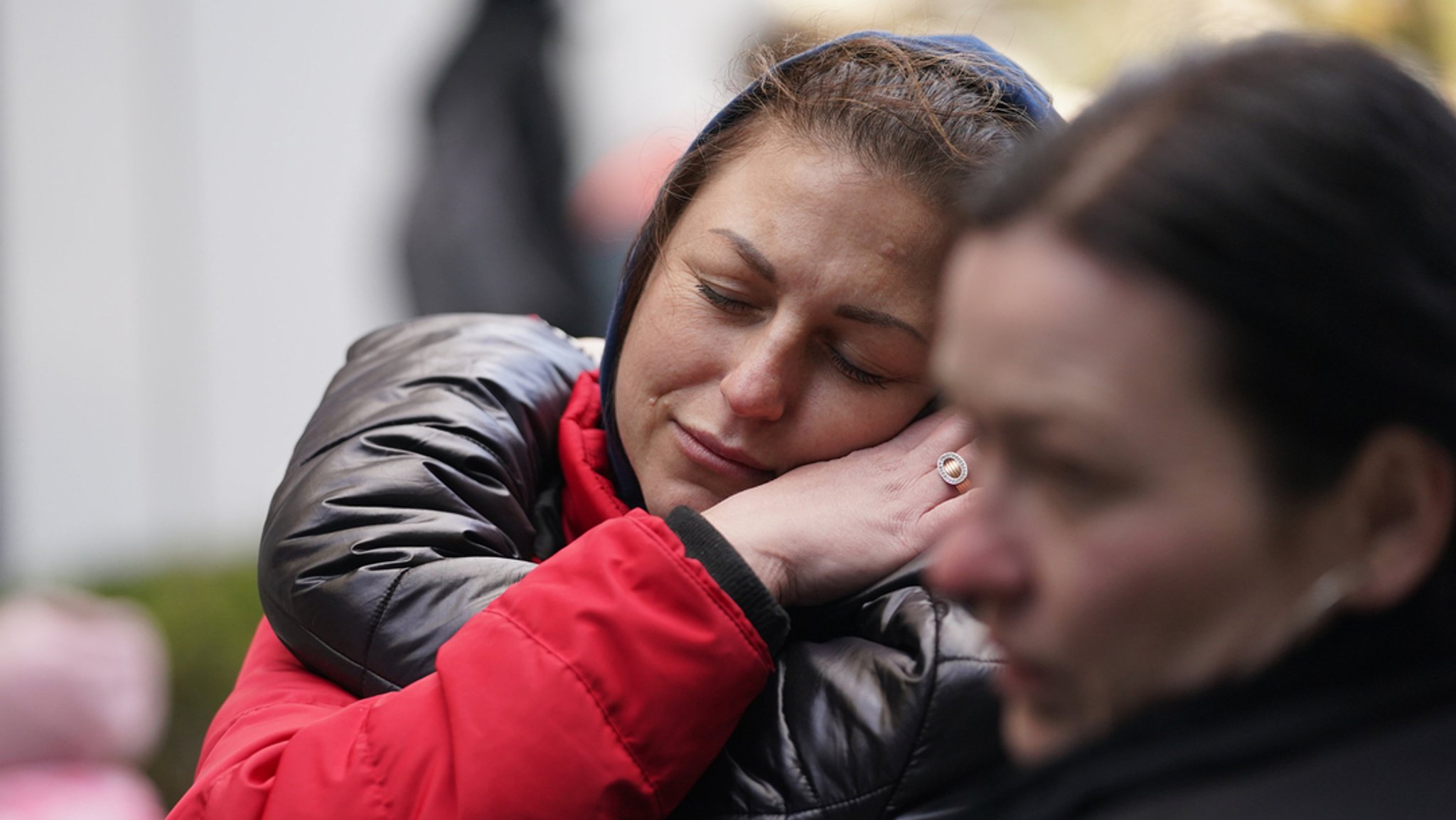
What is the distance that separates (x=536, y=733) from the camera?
150cm

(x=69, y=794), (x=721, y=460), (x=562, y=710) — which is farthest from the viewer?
(x=69, y=794)

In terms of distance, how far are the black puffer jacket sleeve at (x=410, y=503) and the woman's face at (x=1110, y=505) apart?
0.85 m

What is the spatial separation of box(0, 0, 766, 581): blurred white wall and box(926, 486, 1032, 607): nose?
6.21m

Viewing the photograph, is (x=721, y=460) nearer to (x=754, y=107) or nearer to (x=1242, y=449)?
(x=754, y=107)

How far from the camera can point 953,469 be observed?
180 cm

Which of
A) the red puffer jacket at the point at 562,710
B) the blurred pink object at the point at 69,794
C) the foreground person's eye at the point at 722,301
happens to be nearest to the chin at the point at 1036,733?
the red puffer jacket at the point at 562,710

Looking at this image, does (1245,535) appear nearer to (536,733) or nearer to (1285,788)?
(1285,788)

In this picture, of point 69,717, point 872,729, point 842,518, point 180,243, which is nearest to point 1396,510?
point 872,729

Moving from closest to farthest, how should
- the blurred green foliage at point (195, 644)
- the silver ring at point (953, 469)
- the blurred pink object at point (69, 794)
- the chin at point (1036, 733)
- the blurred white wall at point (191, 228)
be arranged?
1. the chin at point (1036, 733)
2. the silver ring at point (953, 469)
3. the blurred pink object at point (69, 794)
4. the blurred green foliage at point (195, 644)
5. the blurred white wall at point (191, 228)

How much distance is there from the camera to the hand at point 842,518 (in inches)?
65.7

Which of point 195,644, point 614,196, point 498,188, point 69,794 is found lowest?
point 195,644

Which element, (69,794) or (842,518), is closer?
(842,518)

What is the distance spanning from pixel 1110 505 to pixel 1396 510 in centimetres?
21

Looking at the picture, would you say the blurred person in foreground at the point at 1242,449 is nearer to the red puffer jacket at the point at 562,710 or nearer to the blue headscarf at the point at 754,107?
the red puffer jacket at the point at 562,710
